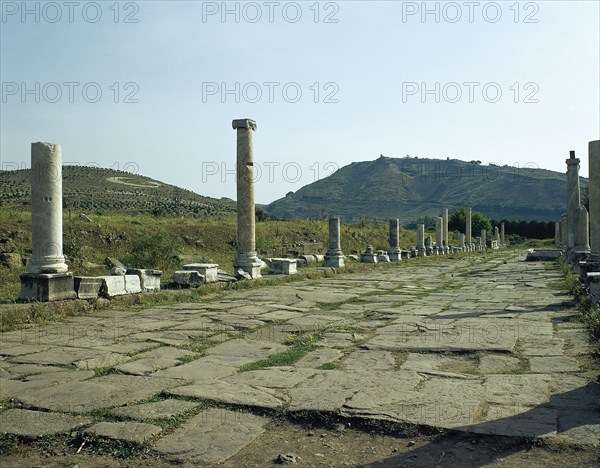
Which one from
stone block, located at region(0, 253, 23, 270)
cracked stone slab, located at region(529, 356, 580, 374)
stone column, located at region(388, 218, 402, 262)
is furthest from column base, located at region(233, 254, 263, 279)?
stone column, located at region(388, 218, 402, 262)

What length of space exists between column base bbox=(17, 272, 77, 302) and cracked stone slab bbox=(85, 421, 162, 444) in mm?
5815

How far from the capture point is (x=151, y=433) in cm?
368

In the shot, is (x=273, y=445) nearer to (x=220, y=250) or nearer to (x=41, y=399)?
(x=41, y=399)

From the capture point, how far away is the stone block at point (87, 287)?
31.6 ft

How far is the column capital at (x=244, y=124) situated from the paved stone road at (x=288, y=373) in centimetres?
645

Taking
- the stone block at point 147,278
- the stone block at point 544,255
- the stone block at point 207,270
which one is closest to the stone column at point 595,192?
the stone block at point 207,270

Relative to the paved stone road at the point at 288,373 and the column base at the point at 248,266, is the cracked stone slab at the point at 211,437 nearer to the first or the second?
the paved stone road at the point at 288,373

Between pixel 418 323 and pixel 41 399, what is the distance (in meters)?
5.02

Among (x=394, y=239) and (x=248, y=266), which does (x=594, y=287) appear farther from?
(x=394, y=239)

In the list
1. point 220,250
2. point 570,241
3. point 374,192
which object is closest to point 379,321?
point 570,241

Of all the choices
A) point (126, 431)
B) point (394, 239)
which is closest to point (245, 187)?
point (126, 431)

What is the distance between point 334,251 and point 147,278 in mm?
9708

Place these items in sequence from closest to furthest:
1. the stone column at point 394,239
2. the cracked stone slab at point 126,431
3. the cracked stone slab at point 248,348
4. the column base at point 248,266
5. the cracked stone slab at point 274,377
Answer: the cracked stone slab at point 126,431, the cracked stone slab at point 274,377, the cracked stone slab at point 248,348, the column base at point 248,266, the stone column at point 394,239

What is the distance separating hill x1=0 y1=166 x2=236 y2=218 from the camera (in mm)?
46719
